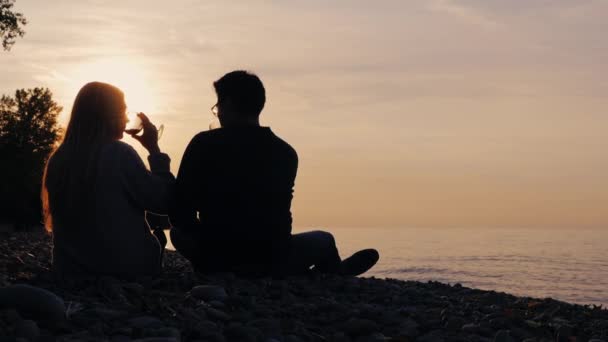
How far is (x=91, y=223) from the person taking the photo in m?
6.29

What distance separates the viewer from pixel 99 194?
6211 mm

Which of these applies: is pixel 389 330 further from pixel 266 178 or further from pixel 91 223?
pixel 91 223

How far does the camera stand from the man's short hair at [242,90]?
270 inches

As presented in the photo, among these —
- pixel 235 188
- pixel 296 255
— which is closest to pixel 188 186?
pixel 235 188

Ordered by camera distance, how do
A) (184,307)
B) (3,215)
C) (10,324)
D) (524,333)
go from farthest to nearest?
1. (3,215)
2. (524,333)
3. (184,307)
4. (10,324)

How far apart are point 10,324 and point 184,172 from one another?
2910 mm

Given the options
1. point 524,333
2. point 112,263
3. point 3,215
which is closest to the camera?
point 524,333

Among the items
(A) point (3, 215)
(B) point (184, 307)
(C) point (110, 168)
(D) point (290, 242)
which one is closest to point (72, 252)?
(C) point (110, 168)

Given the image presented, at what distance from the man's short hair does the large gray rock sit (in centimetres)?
294

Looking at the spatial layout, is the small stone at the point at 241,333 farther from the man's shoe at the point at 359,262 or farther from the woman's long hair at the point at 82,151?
the man's shoe at the point at 359,262

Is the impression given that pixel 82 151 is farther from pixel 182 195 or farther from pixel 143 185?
pixel 182 195

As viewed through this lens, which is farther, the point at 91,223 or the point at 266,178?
the point at 266,178

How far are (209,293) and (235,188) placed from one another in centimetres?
129

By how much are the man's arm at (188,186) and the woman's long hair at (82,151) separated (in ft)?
2.76
